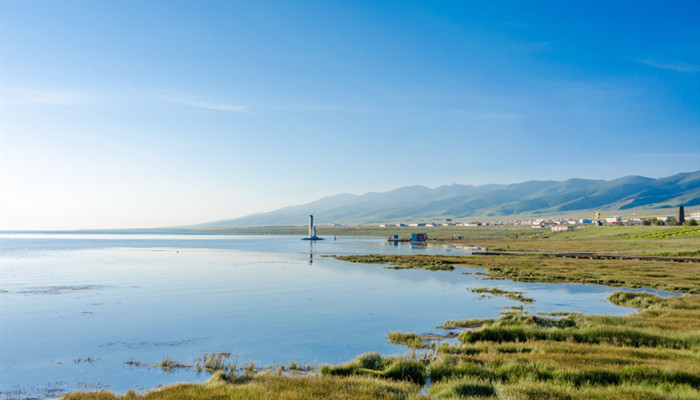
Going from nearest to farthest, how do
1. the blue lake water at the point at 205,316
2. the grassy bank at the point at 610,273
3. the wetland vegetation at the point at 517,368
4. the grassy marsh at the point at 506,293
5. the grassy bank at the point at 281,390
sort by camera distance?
the grassy bank at the point at 281,390 < the wetland vegetation at the point at 517,368 < the blue lake water at the point at 205,316 < the grassy marsh at the point at 506,293 < the grassy bank at the point at 610,273

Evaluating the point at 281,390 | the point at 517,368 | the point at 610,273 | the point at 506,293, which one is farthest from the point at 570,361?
the point at 610,273

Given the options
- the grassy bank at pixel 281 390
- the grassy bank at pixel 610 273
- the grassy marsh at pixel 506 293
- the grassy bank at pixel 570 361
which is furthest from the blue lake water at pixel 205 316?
the grassy bank at pixel 570 361

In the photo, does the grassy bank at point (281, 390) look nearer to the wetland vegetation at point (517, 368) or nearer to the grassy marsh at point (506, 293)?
the wetland vegetation at point (517, 368)

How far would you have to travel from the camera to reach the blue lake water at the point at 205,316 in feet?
55.8

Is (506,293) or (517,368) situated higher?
(517,368)

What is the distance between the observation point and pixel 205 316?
27062 millimetres

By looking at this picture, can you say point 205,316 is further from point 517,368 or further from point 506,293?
point 506,293

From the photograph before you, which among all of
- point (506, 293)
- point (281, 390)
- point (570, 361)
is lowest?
point (506, 293)

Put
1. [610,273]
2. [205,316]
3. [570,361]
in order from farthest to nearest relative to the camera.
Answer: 1. [610,273]
2. [205,316]
3. [570,361]

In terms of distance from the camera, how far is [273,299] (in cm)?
3381

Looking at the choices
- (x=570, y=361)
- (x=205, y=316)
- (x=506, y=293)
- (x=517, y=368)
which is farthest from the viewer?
(x=506, y=293)

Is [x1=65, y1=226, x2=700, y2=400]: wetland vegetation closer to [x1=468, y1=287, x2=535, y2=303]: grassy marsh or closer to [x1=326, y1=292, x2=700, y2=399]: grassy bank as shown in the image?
[x1=326, y1=292, x2=700, y2=399]: grassy bank

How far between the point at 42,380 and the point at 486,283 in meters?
36.8

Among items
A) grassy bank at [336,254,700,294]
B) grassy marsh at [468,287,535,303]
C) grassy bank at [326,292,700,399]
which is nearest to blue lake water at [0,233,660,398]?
grassy marsh at [468,287,535,303]
